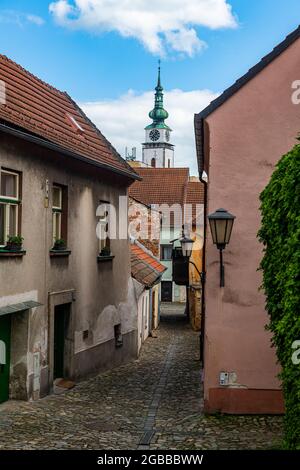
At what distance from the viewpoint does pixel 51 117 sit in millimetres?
15336

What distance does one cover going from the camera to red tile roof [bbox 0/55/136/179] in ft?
41.9

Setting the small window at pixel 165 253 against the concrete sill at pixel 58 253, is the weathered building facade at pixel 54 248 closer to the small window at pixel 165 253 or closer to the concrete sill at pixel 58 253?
the concrete sill at pixel 58 253

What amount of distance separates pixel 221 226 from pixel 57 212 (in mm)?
4708

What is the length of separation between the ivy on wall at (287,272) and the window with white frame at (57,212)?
660cm

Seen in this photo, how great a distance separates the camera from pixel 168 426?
10484mm

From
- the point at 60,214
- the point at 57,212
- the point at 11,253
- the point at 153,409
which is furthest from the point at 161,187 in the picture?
the point at 11,253

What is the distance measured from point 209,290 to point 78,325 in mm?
4707

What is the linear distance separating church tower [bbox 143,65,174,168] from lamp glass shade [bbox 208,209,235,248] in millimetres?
101724

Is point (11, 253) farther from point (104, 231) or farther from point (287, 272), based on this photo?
point (287, 272)

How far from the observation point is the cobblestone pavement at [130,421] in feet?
30.3

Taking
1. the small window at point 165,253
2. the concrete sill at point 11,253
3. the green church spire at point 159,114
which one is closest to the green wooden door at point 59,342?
the concrete sill at point 11,253

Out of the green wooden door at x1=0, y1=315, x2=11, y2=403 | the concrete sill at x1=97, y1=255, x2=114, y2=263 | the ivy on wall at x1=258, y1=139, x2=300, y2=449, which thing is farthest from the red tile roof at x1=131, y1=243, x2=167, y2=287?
the ivy on wall at x1=258, y1=139, x2=300, y2=449
